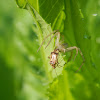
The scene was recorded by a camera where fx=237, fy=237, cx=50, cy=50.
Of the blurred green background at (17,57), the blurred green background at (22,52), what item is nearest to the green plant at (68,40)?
the blurred green background at (22,52)

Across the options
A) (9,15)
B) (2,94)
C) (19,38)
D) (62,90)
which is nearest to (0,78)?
(2,94)

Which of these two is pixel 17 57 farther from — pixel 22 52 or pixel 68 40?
pixel 68 40

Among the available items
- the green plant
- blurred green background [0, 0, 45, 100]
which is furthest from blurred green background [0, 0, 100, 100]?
the green plant

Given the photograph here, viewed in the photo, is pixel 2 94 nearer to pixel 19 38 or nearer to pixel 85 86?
pixel 19 38

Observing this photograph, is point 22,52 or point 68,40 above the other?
point 68,40

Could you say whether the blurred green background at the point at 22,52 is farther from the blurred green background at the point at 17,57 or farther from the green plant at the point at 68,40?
the green plant at the point at 68,40

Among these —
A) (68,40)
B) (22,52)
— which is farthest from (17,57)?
(68,40)

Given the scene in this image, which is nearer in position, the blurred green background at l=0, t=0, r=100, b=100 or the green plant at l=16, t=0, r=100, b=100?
the green plant at l=16, t=0, r=100, b=100

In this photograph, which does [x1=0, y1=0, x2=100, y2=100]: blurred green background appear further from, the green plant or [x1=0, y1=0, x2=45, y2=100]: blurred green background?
the green plant

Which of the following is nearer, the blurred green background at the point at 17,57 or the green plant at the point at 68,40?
the green plant at the point at 68,40
